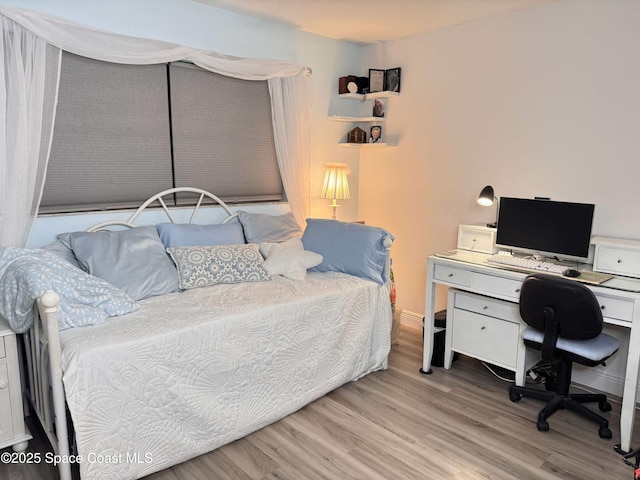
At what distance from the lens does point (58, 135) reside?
2633mm

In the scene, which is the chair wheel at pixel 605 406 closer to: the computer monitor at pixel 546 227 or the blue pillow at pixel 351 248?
the computer monitor at pixel 546 227

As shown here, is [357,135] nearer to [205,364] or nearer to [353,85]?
[353,85]

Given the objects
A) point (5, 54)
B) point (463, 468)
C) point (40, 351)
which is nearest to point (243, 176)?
point (5, 54)

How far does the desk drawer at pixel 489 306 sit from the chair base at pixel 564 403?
0.41 metres

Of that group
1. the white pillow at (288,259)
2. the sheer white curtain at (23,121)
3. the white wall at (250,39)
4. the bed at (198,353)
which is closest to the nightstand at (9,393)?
the bed at (198,353)

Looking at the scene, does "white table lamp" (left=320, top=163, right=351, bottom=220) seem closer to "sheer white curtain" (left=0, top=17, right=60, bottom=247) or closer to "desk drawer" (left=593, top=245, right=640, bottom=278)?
"desk drawer" (left=593, top=245, right=640, bottom=278)

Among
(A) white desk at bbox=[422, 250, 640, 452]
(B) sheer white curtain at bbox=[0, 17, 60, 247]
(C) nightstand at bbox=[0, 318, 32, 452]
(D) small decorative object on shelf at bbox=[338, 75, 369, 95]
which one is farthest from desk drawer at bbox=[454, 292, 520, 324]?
(B) sheer white curtain at bbox=[0, 17, 60, 247]

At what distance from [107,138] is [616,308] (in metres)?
2.94

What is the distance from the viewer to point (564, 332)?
2.39 m

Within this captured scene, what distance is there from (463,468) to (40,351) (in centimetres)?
196

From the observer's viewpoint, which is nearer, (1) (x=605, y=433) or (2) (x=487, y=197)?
(1) (x=605, y=433)

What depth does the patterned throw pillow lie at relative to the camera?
8.80 feet

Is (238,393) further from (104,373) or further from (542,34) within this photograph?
(542,34)

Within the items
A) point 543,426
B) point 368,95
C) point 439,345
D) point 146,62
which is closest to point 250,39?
point 146,62
